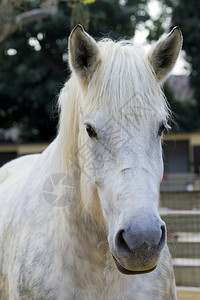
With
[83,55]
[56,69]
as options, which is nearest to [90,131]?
[83,55]

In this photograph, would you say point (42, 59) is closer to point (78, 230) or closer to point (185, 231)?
point (185, 231)

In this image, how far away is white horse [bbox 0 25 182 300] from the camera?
1896 mm

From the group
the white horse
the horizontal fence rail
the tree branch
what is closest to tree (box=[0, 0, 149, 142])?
the tree branch

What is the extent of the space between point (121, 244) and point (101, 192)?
34 cm

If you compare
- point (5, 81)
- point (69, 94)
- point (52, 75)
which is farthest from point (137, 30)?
point (69, 94)

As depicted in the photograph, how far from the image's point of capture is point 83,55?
231 centimetres

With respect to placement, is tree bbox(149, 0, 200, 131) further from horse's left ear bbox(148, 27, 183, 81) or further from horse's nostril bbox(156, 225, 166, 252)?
horse's nostril bbox(156, 225, 166, 252)

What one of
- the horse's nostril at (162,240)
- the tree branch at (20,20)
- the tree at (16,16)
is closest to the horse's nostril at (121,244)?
the horse's nostril at (162,240)

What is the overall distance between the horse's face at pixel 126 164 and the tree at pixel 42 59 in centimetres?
2009

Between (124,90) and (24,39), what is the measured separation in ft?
75.2

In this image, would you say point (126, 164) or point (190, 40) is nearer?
point (126, 164)

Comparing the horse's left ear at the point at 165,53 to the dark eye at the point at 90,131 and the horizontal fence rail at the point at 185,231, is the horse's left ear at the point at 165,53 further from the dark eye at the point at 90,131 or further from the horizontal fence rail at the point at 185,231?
the horizontal fence rail at the point at 185,231

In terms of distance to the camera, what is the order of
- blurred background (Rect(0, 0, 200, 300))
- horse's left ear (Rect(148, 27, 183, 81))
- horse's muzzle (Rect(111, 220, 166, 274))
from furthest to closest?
blurred background (Rect(0, 0, 200, 300)) < horse's left ear (Rect(148, 27, 183, 81)) < horse's muzzle (Rect(111, 220, 166, 274))

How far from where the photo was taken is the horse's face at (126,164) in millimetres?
1811
